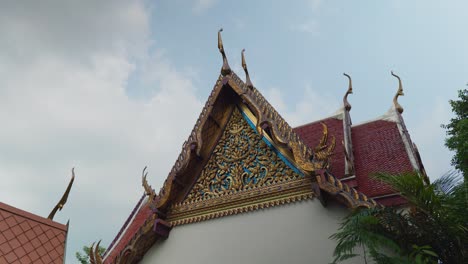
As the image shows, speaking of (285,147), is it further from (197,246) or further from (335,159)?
(197,246)

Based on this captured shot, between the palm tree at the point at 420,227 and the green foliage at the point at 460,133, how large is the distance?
175 inches

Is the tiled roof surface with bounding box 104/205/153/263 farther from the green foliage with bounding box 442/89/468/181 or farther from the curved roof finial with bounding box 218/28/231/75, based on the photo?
the green foliage with bounding box 442/89/468/181

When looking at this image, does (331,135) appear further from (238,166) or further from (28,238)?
(28,238)

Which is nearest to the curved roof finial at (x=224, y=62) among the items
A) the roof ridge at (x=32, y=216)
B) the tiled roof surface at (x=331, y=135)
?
the tiled roof surface at (x=331, y=135)

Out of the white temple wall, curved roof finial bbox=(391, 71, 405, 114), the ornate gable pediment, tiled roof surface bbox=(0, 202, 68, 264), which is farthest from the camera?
curved roof finial bbox=(391, 71, 405, 114)

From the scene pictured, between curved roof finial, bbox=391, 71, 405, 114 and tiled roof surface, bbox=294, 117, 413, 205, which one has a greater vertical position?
curved roof finial, bbox=391, 71, 405, 114

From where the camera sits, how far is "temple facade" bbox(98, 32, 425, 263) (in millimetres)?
4379

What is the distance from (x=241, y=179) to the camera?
513 cm

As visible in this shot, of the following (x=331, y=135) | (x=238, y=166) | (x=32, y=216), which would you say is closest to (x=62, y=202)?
(x=32, y=216)

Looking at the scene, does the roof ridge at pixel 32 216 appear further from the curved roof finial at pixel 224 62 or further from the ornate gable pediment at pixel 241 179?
the curved roof finial at pixel 224 62

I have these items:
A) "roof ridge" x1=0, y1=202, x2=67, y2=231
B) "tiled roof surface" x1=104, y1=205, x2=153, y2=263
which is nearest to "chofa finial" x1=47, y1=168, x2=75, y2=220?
"roof ridge" x1=0, y1=202, x2=67, y2=231

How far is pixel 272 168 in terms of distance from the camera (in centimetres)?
498

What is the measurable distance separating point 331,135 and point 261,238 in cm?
294

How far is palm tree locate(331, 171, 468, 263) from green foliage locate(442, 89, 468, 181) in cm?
444
